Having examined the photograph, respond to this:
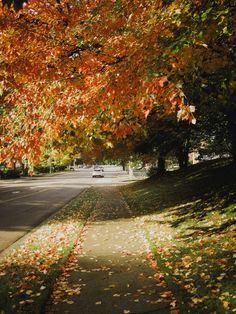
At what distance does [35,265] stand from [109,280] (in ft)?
6.83

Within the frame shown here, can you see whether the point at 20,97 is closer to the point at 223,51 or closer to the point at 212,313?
the point at 223,51

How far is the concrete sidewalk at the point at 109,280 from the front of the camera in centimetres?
551

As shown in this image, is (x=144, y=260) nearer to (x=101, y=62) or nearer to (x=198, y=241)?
(x=198, y=241)

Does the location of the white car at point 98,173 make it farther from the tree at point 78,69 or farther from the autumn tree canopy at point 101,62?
the tree at point 78,69

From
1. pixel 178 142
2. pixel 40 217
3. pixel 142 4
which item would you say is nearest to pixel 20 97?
pixel 142 4

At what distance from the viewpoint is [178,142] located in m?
19.0

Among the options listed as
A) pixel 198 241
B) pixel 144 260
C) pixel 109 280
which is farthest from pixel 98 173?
pixel 109 280

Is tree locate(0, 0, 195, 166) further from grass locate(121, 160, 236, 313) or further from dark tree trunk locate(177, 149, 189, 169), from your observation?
dark tree trunk locate(177, 149, 189, 169)

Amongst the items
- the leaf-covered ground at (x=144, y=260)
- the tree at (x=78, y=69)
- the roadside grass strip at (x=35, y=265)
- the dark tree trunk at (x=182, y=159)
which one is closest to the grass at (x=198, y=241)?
the leaf-covered ground at (x=144, y=260)

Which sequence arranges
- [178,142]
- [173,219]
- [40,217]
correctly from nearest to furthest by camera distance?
1. [173,219]
2. [40,217]
3. [178,142]

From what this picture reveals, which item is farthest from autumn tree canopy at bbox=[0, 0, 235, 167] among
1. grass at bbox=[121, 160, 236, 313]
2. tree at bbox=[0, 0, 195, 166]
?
grass at bbox=[121, 160, 236, 313]

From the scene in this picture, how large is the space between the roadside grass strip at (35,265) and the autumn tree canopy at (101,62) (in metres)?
2.33

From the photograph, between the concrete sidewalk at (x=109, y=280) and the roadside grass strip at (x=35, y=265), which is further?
the roadside grass strip at (x=35, y=265)

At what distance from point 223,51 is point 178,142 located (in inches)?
425
